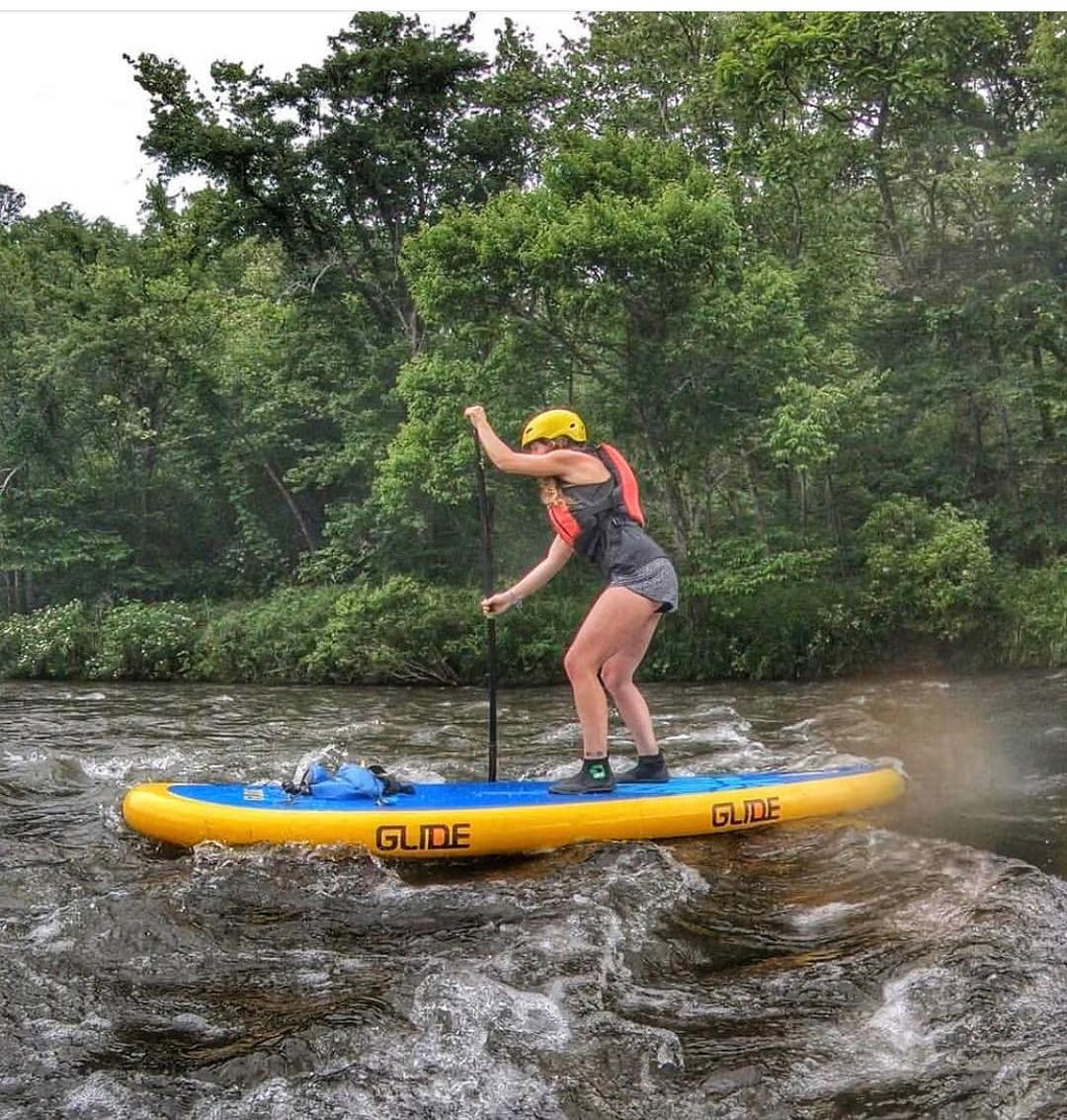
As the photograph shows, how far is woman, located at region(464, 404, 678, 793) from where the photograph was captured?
5.78 metres

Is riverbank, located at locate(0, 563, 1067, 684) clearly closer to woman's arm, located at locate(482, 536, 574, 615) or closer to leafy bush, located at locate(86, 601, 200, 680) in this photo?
leafy bush, located at locate(86, 601, 200, 680)

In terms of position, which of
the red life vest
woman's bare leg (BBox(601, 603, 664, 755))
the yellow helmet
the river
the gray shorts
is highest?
the yellow helmet

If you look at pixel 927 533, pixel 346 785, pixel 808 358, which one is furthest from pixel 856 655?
pixel 346 785

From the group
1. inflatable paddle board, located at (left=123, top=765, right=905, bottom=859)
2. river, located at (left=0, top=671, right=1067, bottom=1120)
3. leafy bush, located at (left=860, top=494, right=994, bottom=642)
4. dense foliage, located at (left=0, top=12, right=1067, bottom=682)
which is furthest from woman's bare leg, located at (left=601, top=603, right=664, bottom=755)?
leafy bush, located at (left=860, top=494, right=994, bottom=642)

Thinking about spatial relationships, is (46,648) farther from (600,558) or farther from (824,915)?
(824,915)

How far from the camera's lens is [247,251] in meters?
29.9

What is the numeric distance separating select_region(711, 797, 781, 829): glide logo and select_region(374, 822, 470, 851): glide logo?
1359 mm

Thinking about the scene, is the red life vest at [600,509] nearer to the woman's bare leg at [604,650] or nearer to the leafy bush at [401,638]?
the woman's bare leg at [604,650]

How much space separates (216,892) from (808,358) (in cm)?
1230

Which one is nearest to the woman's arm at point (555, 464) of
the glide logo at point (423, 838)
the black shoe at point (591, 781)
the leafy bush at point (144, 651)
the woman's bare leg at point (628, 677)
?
the woman's bare leg at point (628, 677)

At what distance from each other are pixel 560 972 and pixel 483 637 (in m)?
11.7

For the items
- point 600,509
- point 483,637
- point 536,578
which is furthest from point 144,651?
point 600,509

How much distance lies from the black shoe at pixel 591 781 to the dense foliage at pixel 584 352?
859 cm

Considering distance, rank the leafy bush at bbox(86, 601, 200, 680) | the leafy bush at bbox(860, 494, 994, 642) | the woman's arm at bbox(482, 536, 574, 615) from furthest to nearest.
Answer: the leafy bush at bbox(86, 601, 200, 680) < the leafy bush at bbox(860, 494, 994, 642) < the woman's arm at bbox(482, 536, 574, 615)
